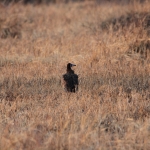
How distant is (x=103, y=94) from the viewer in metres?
7.23

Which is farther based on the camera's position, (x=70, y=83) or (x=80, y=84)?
(x=80, y=84)

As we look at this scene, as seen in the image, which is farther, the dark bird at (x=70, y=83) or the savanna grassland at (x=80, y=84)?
the dark bird at (x=70, y=83)

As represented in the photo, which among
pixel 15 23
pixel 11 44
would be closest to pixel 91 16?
pixel 15 23

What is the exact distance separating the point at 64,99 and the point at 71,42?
487 cm

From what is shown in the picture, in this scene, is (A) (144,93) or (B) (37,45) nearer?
(A) (144,93)

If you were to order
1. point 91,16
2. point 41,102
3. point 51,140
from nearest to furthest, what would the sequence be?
point 51,140 → point 41,102 → point 91,16

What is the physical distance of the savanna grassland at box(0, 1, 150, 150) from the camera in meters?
5.19

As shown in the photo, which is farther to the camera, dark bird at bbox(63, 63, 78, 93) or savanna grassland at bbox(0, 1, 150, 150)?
dark bird at bbox(63, 63, 78, 93)

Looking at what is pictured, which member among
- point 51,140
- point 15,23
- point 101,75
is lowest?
point 51,140

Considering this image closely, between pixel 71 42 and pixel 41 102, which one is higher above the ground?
pixel 71 42

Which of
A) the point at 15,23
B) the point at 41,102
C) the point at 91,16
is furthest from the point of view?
the point at 91,16

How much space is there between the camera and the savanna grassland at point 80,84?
5.19 meters

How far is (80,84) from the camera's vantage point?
7.80 m

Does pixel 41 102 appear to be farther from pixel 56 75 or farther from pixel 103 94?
pixel 56 75
